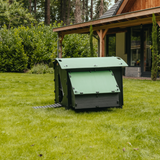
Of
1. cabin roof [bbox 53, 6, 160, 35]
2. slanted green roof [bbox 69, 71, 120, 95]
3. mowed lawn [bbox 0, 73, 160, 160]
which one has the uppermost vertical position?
cabin roof [bbox 53, 6, 160, 35]

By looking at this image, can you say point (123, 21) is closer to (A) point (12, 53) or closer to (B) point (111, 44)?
(B) point (111, 44)

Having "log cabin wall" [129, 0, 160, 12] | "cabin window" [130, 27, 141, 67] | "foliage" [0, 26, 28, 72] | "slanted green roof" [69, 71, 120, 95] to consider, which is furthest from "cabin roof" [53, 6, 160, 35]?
"slanted green roof" [69, 71, 120, 95]

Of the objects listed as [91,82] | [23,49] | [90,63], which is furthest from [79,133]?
[23,49]

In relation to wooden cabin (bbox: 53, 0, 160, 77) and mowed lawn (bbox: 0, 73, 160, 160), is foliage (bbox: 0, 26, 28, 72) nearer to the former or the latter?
wooden cabin (bbox: 53, 0, 160, 77)

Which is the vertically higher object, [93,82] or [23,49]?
[23,49]

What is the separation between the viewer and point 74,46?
18.3 metres

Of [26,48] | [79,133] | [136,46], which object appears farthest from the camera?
[26,48]

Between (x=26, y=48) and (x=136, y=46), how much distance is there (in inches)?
303

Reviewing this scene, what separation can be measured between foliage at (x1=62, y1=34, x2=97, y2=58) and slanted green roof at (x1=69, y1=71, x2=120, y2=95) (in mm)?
12819

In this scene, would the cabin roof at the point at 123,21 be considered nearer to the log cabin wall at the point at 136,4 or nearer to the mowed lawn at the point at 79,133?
the log cabin wall at the point at 136,4

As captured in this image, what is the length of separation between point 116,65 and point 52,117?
168 centimetres

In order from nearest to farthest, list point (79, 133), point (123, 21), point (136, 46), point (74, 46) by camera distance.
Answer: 1. point (79, 133)
2. point (123, 21)
3. point (136, 46)
4. point (74, 46)

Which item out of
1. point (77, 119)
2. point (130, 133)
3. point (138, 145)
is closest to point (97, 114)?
point (77, 119)

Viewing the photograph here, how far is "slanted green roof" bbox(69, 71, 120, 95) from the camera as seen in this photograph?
495cm
